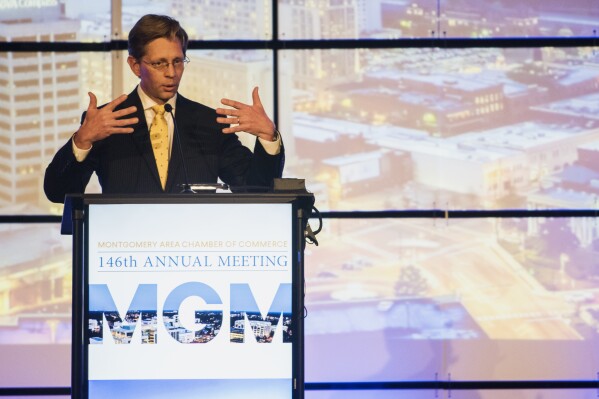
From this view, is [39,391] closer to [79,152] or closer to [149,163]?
[149,163]

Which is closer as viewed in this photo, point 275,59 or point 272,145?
point 272,145

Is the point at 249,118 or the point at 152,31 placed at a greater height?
the point at 152,31

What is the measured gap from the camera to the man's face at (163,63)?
2.86 metres

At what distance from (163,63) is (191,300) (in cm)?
91

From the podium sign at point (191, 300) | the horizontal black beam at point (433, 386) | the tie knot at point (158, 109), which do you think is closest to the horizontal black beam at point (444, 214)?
the horizontal black beam at point (433, 386)

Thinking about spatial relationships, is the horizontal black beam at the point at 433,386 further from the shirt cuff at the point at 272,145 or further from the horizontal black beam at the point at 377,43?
the shirt cuff at the point at 272,145

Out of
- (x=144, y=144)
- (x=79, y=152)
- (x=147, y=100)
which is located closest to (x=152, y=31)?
(x=147, y=100)

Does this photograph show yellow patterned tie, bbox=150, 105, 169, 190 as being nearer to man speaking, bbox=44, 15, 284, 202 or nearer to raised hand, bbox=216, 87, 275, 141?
man speaking, bbox=44, 15, 284, 202

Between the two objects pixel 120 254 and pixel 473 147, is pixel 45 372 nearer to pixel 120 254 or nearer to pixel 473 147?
pixel 473 147

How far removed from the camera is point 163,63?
2.88 metres

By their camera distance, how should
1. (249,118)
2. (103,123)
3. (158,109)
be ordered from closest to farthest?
(103,123), (249,118), (158,109)

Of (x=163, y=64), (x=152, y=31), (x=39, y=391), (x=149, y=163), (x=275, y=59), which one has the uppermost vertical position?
(x=275, y=59)

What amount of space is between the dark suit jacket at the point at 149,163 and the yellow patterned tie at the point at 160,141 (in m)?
0.02

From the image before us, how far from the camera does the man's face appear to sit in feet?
9.39
